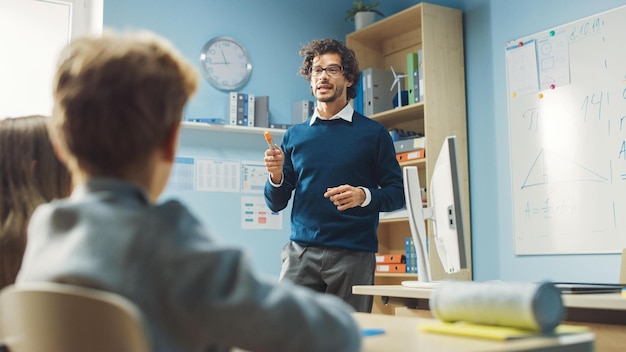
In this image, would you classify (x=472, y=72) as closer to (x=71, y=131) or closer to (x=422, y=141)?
(x=422, y=141)

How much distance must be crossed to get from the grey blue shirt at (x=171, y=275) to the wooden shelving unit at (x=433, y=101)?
320cm

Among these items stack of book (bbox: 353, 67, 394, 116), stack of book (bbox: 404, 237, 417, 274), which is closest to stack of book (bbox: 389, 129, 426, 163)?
stack of book (bbox: 353, 67, 394, 116)

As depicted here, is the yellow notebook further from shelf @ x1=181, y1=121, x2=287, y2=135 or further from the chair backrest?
shelf @ x1=181, y1=121, x2=287, y2=135

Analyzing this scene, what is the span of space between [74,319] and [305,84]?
415 cm

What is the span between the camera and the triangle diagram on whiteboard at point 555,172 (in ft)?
11.3

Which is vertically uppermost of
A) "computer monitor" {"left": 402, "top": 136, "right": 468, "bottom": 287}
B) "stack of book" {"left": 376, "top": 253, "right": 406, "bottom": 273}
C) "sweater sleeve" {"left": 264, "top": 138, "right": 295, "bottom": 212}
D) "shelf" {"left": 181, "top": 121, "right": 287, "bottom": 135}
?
"shelf" {"left": 181, "top": 121, "right": 287, "bottom": 135}

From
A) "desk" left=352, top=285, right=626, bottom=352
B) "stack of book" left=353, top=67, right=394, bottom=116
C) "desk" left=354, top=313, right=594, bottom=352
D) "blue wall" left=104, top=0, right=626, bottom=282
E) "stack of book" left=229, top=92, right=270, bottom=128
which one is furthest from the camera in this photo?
"stack of book" left=353, top=67, right=394, bottom=116

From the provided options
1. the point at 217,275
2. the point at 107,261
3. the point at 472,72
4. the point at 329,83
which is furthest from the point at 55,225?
the point at 472,72

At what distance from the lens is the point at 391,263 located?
426 centimetres

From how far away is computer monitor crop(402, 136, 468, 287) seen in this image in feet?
6.53

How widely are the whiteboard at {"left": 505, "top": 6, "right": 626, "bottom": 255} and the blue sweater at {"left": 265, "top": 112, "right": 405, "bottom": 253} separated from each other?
122cm

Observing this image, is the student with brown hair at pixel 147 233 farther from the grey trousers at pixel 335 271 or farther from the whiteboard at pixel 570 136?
the whiteboard at pixel 570 136

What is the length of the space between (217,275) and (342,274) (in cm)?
189

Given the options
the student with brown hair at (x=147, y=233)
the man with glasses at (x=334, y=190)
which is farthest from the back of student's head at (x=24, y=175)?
the man with glasses at (x=334, y=190)
